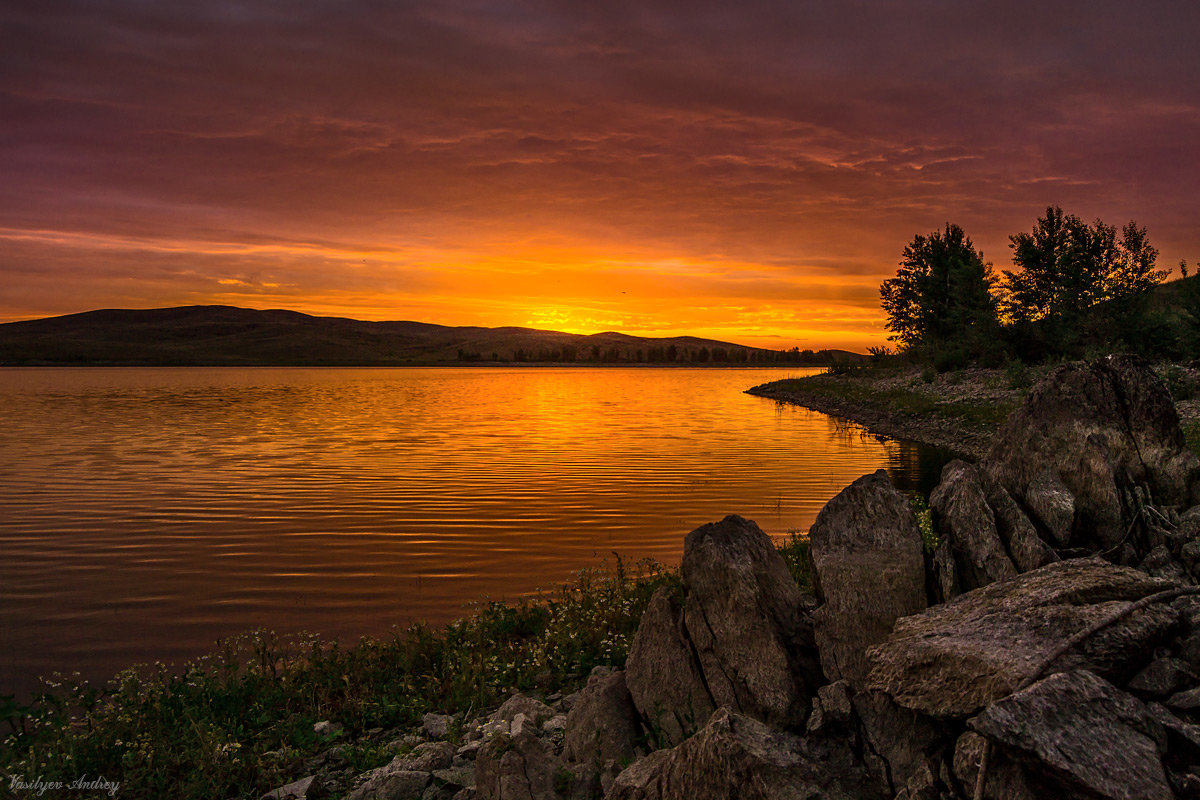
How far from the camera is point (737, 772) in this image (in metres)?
5.07

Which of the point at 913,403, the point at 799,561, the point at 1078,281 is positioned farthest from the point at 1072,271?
the point at 799,561

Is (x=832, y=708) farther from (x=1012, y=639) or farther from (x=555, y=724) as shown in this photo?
(x=555, y=724)

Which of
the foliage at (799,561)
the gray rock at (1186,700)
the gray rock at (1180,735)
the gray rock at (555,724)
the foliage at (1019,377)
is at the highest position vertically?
the foliage at (1019,377)

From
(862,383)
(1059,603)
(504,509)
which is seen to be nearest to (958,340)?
(862,383)

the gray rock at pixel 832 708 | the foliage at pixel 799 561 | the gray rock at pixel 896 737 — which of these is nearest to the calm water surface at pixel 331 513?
the foliage at pixel 799 561

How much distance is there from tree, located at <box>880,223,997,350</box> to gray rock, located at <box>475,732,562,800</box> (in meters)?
66.2

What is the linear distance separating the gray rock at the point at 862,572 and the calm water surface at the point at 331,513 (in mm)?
8354

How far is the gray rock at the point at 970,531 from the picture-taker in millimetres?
7027

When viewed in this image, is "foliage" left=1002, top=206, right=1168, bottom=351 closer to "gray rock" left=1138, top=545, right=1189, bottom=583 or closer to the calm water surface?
the calm water surface

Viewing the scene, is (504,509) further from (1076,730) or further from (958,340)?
(958,340)

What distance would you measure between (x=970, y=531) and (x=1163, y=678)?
2424 millimetres

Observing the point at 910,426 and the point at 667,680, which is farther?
the point at 910,426

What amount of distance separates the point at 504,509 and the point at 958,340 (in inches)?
2355

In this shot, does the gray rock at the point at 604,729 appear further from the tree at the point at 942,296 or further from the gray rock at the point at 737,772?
the tree at the point at 942,296
